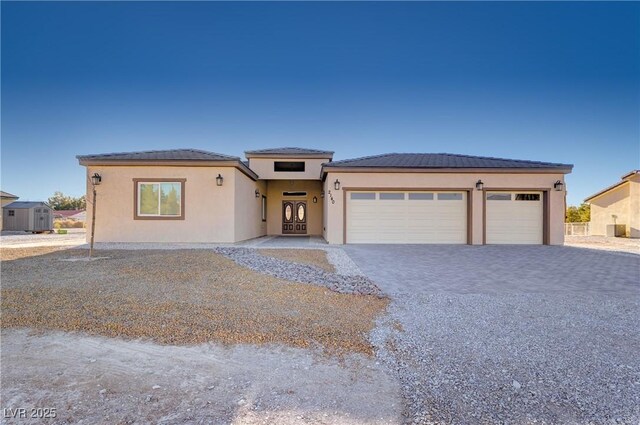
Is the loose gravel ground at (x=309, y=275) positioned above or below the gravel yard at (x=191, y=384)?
above

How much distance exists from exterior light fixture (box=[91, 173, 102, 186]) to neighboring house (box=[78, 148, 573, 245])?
0.13 meters

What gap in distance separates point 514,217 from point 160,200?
1427 centimetres

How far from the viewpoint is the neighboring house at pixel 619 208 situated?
18.8m

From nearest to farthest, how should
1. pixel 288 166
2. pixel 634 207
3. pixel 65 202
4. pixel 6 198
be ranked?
pixel 288 166
pixel 634 207
pixel 6 198
pixel 65 202

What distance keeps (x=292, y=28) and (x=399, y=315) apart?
41.2ft

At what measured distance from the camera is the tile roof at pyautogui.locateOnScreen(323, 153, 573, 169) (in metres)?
12.4

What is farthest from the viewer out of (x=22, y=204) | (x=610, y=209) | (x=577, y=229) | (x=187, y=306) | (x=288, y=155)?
(x=577, y=229)

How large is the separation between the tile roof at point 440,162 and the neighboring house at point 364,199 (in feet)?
0.14

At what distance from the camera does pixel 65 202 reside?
172 ft

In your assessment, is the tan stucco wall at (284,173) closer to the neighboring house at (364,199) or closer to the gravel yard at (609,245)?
the neighboring house at (364,199)

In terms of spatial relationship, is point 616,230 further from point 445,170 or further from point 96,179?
point 96,179

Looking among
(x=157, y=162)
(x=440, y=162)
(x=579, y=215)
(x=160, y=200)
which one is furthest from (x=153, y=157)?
(x=579, y=215)

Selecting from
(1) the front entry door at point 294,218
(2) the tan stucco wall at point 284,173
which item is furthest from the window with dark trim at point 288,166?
(1) the front entry door at point 294,218

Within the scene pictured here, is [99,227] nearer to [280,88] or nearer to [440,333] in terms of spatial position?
[280,88]
